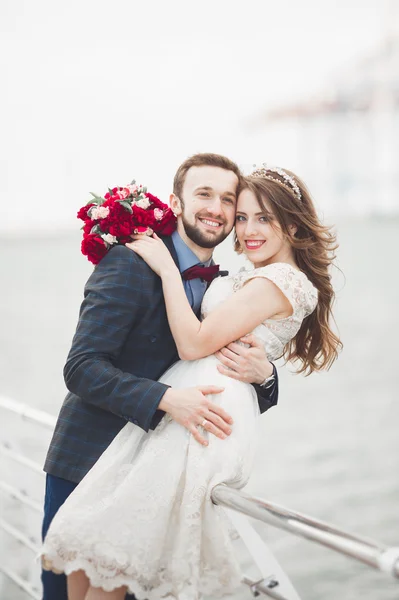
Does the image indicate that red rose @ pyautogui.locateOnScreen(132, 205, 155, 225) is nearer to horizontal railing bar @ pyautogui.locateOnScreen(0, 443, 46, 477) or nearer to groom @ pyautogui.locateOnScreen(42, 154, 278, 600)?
groom @ pyautogui.locateOnScreen(42, 154, 278, 600)

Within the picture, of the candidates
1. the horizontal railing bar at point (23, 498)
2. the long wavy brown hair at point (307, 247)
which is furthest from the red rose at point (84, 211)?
the horizontal railing bar at point (23, 498)

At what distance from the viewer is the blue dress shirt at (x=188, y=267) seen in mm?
2041

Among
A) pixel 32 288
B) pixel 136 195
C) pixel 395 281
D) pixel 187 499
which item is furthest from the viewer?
pixel 32 288

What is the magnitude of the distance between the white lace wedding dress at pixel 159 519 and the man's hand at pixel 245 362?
0.07 m

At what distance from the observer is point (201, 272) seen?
2049mm

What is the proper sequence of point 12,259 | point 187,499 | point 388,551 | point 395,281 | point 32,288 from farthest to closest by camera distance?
point 12,259
point 32,288
point 395,281
point 187,499
point 388,551

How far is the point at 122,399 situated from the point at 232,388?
279 millimetres

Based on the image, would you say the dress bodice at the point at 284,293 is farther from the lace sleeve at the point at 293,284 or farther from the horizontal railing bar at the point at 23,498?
the horizontal railing bar at the point at 23,498

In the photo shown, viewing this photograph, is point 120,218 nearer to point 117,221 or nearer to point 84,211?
point 117,221

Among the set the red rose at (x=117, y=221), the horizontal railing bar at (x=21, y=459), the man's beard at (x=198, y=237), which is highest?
the red rose at (x=117, y=221)

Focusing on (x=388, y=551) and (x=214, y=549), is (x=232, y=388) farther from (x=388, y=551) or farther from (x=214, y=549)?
(x=388, y=551)

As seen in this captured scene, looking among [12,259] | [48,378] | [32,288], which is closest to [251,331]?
[48,378]

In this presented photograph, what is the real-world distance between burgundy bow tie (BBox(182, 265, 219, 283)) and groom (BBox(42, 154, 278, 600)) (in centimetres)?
1

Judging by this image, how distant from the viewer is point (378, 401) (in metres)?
17.1
